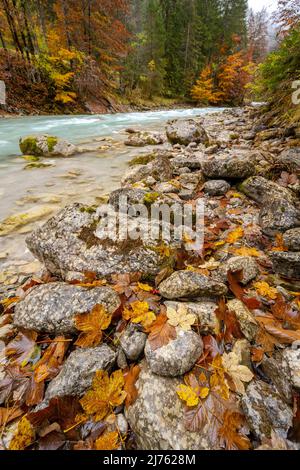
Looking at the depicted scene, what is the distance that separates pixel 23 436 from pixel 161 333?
0.83 meters

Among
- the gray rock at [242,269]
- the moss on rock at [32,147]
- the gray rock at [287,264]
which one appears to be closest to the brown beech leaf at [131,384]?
the gray rock at [242,269]

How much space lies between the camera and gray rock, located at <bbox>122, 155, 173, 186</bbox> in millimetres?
4359

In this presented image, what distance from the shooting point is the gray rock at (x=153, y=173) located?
4359 mm

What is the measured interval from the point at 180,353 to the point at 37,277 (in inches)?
61.7

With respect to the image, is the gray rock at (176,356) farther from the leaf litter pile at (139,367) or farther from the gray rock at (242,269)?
the gray rock at (242,269)

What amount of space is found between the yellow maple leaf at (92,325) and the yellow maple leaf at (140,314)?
132 millimetres

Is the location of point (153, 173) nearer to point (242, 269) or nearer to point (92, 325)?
point (242, 269)

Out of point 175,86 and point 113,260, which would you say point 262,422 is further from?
point 175,86

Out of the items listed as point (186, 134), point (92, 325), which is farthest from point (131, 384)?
point (186, 134)

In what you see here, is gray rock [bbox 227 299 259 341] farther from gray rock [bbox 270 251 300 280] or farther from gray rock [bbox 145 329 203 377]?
gray rock [bbox 270 251 300 280]

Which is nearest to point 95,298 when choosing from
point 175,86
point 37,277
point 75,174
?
point 37,277

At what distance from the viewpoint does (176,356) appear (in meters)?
1.31

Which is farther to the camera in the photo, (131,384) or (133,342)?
(133,342)

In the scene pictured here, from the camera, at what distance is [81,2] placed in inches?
785
